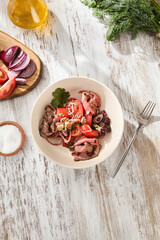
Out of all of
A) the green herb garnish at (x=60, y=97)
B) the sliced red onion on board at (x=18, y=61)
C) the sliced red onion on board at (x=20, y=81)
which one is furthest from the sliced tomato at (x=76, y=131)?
the sliced red onion on board at (x=18, y=61)

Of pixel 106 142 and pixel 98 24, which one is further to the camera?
pixel 98 24

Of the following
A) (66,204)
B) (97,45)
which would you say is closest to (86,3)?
(97,45)

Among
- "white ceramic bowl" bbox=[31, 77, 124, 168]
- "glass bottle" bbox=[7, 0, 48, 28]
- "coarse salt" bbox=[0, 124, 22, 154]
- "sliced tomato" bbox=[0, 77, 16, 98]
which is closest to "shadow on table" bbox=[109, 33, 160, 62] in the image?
"white ceramic bowl" bbox=[31, 77, 124, 168]

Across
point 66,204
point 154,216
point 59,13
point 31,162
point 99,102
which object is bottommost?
point 154,216

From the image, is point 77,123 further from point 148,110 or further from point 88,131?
point 148,110

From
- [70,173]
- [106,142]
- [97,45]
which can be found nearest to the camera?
[106,142]

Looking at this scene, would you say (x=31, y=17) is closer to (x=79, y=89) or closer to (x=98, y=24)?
(x=98, y=24)

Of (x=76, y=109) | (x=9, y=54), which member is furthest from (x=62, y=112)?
(x=9, y=54)

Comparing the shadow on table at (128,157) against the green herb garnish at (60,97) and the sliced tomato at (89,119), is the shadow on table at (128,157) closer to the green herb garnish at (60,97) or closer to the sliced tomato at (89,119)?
the sliced tomato at (89,119)
